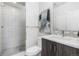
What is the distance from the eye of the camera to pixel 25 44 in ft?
5.26

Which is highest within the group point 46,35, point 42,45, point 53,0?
point 53,0

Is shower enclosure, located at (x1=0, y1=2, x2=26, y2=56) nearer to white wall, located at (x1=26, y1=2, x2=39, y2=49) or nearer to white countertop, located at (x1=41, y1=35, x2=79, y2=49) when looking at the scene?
white wall, located at (x1=26, y1=2, x2=39, y2=49)

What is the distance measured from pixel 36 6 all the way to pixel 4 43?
0.88m

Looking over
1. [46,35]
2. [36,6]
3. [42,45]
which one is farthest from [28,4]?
[42,45]

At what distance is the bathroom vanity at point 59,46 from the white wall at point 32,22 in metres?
0.18

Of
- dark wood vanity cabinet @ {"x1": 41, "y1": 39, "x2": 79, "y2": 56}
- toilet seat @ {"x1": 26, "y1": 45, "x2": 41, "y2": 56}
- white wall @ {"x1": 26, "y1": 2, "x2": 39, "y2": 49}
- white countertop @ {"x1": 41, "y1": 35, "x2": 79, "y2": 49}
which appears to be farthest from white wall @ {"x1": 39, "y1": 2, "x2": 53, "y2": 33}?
toilet seat @ {"x1": 26, "y1": 45, "x2": 41, "y2": 56}

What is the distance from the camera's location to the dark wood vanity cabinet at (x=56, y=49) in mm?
1269

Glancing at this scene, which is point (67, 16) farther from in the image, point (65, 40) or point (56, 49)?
point (56, 49)

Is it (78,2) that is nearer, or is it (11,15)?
(78,2)

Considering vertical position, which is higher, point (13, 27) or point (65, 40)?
point (13, 27)

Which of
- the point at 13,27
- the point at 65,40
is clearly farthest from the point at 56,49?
the point at 13,27

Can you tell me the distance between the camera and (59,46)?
4.61ft

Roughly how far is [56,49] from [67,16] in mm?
549

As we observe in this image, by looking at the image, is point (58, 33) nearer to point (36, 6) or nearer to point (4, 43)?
point (36, 6)
